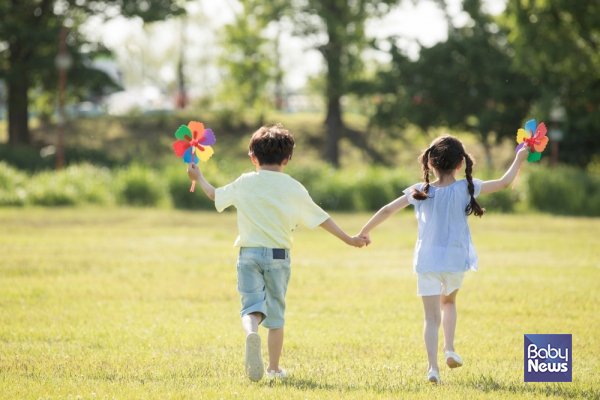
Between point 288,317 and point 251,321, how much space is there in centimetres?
290

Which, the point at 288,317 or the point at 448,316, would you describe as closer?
the point at 448,316

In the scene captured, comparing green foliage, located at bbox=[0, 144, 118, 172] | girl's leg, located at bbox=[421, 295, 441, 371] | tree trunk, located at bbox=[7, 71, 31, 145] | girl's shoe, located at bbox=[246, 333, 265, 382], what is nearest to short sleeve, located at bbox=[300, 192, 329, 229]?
girl's leg, located at bbox=[421, 295, 441, 371]

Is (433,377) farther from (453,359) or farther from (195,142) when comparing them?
(195,142)

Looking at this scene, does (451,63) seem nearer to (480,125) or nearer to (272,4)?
(480,125)

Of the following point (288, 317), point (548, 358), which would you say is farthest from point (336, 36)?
point (548, 358)

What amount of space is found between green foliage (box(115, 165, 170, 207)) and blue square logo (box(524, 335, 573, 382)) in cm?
1683

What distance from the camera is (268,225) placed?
538cm

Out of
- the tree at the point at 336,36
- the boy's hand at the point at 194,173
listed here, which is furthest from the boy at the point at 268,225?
the tree at the point at 336,36

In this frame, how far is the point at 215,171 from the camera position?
2197 cm

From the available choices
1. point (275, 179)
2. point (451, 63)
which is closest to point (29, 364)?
point (275, 179)

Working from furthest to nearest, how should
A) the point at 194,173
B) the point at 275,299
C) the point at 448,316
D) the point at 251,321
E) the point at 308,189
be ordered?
the point at 308,189, the point at 194,173, the point at 448,316, the point at 275,299, the point at 251,321

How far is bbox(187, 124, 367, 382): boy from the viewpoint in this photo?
5312 mm

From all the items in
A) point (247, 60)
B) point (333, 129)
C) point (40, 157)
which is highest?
point (247, 60)

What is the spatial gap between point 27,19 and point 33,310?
27932mm
